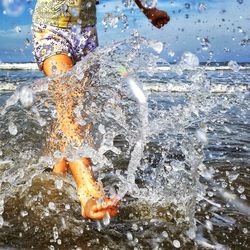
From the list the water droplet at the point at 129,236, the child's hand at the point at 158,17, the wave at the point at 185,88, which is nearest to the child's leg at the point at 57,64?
the child's hand at the point at 158,17

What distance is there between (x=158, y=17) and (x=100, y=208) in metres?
1.68

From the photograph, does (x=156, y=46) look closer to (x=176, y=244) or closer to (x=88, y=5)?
(x=88, y=5)

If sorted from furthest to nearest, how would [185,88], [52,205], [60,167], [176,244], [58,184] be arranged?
[185,88] → [60,167] → [58,184] → [52,205] → [176,244]

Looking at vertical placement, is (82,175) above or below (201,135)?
above

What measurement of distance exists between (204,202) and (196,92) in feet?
5.97

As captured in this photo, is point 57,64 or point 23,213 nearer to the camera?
point 23,213

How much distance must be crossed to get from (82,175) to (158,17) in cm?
147

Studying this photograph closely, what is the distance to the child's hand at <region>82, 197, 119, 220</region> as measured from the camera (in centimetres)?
232

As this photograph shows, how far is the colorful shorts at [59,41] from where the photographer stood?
2973 mm

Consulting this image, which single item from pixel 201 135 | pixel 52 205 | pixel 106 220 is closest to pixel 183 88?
pixel 201 135

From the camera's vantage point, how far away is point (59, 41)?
2.99m

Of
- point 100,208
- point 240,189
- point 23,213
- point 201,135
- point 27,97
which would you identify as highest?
point 27,97

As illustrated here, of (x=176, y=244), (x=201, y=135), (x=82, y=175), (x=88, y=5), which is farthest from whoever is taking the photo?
(x=201, y=135)

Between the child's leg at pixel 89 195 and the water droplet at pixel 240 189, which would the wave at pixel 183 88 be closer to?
the water droplet at pixel 240 189
